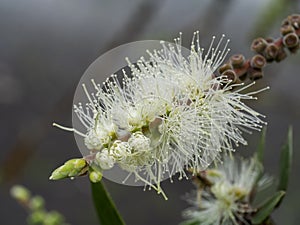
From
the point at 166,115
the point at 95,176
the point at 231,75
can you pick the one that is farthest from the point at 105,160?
the point at 231,75

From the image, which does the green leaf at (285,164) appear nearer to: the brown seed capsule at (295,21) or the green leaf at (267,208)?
the green leaf at (267,208)

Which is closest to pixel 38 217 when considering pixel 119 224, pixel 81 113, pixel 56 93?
pixel 119 224

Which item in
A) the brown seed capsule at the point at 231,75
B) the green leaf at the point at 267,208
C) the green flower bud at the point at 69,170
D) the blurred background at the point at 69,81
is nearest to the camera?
the green flower bud at the point at 69,170

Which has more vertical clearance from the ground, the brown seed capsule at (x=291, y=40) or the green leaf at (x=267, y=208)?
the brown seed capsule at (x=291, y=40)

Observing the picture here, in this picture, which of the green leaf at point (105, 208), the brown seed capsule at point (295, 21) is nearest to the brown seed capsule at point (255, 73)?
the brown seed capsule at point (295, 21)

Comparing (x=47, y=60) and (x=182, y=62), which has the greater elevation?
(x=47, y=60)

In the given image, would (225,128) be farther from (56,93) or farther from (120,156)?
(56,93)

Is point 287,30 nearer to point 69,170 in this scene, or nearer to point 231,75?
point 231,75
